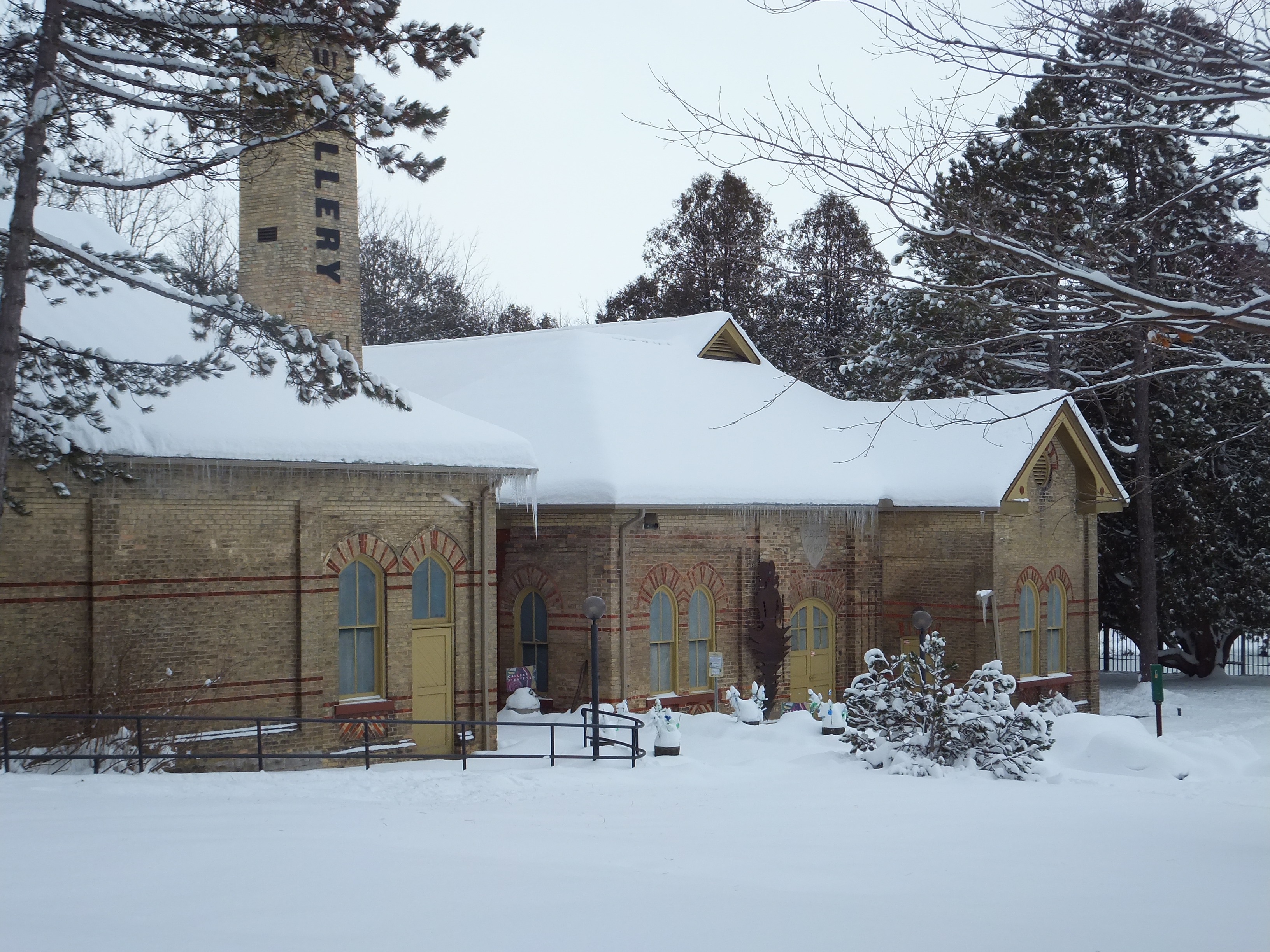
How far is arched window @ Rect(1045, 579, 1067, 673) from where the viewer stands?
2548cm

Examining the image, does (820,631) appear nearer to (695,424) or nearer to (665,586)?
(665,586)

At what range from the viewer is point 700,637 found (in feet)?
73.8

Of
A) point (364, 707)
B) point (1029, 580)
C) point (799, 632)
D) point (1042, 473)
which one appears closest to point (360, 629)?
point (364, 707)

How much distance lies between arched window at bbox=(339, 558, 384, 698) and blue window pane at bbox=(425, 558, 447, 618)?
3.07 feet

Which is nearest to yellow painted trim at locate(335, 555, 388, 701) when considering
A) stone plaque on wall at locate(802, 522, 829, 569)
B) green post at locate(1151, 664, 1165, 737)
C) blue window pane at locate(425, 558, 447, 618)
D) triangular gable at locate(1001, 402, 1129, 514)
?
blue window pane at locate(425, 558, 447, 618)

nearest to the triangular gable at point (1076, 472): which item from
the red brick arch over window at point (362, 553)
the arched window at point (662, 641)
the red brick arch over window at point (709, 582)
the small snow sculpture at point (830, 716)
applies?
the red brick arch over window at point (709, 582)

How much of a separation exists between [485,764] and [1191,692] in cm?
2003

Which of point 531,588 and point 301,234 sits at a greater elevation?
point 301,234

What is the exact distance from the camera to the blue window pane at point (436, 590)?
1881 cm

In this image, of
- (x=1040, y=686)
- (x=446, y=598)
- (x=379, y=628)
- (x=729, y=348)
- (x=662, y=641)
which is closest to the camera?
(x=379, y=628)

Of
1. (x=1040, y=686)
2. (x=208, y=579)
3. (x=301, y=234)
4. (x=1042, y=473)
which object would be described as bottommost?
(x=1040, y=686)

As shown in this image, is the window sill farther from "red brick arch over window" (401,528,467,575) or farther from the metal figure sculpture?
the metal figure sculpture

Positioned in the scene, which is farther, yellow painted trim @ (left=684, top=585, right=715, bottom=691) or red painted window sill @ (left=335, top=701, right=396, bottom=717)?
yellow painted trim @ (left=684, top=585, right=715, bottom=691)

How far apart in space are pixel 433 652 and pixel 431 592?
0.93m
